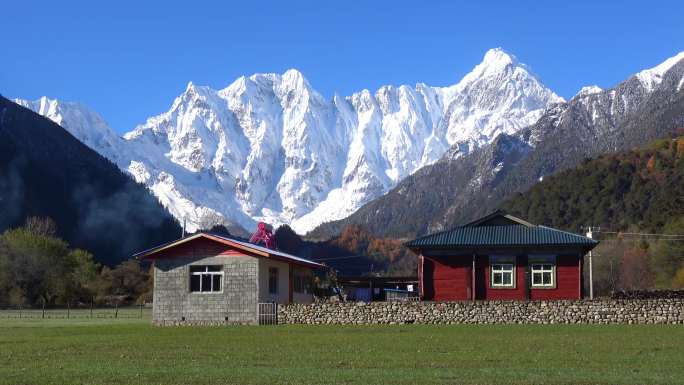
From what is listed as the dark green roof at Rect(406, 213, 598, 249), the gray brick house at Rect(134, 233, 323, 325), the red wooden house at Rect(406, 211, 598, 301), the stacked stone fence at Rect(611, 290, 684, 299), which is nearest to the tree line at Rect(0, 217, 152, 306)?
the gray brick house at Rect(134, 233, 323, 325)

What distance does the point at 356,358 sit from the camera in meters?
22.7

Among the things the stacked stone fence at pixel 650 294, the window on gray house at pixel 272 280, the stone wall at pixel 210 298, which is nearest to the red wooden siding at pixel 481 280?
the stacked stone fence at pixel 650 294

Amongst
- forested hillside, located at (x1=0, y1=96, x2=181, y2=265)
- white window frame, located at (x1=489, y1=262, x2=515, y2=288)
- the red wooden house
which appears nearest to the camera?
the red wooden house

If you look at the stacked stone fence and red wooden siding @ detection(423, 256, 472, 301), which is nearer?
the stacked stone fence

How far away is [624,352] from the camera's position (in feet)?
77.4

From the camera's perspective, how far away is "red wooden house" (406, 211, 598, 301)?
4703 cm

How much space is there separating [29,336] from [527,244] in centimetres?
2199

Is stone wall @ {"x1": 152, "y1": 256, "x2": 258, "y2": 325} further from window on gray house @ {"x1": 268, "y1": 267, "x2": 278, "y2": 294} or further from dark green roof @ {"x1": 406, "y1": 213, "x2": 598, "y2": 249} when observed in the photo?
dark green roof @ {"x1": 406, "y1": 213, "x2": 598, "y2": 249}

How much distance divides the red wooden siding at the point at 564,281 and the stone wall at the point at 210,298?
41.4 ft

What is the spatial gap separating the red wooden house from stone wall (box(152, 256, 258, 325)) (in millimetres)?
7921

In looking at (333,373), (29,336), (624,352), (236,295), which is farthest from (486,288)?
(333,373)

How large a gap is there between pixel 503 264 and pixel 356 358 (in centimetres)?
2596

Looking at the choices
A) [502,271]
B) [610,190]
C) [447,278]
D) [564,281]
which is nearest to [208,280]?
[447,278]

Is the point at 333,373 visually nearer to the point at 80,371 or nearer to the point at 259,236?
the point at 80,371
